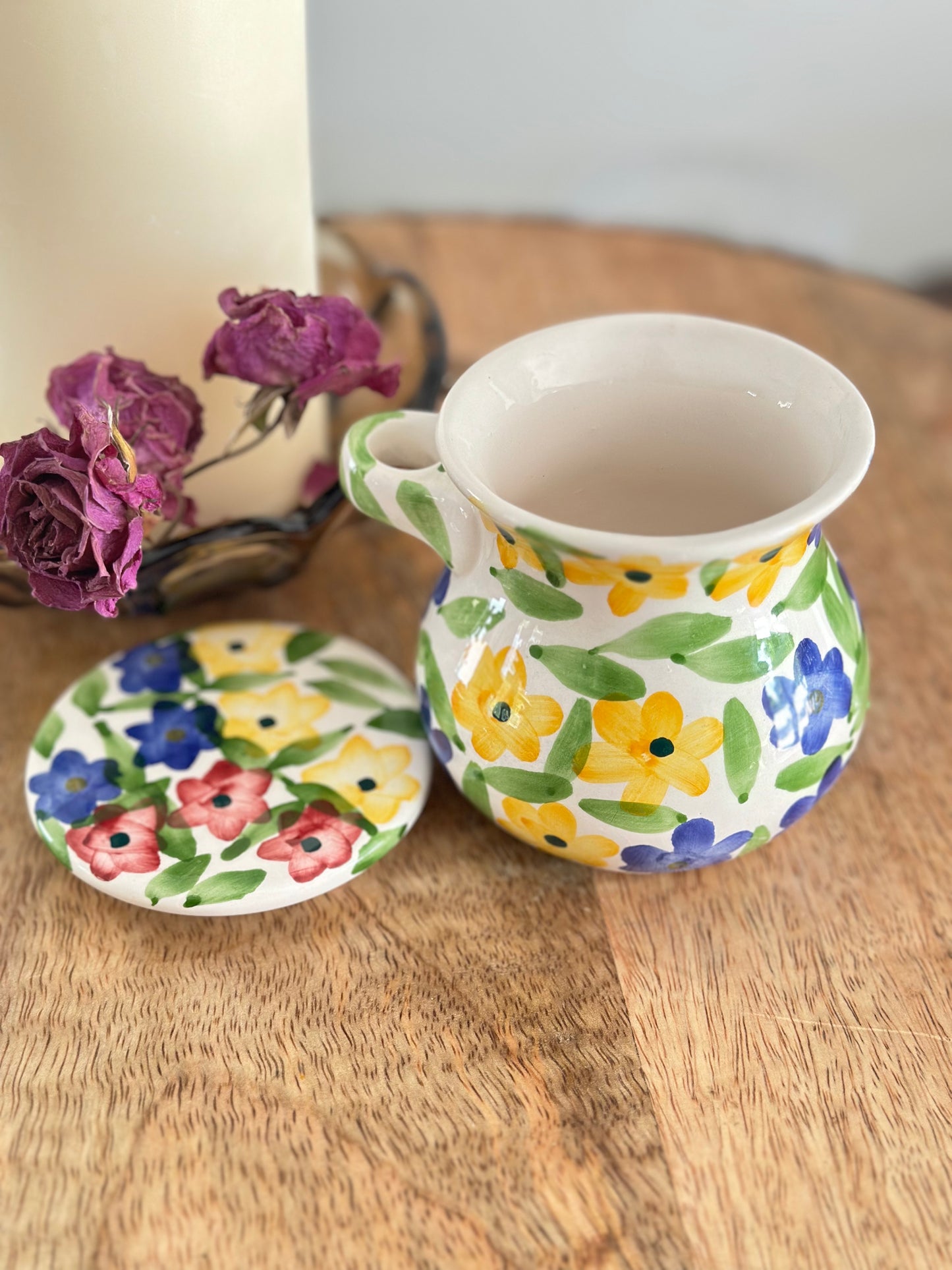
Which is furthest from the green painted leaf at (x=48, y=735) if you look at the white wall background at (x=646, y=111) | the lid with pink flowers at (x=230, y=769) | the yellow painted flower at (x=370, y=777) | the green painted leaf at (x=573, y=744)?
the white wall background at (x=646, y=111)

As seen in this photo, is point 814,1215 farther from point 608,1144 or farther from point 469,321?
point 469,321

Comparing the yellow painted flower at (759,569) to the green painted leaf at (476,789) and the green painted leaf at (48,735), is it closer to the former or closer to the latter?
the green painted leaf at (476,789)

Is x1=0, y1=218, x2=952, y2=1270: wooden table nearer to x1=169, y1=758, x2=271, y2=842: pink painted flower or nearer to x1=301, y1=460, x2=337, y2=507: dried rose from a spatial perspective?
x1=169, y1=758, x2=271, y2=842: pink painted flower

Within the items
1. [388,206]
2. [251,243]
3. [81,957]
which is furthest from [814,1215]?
[388,206]

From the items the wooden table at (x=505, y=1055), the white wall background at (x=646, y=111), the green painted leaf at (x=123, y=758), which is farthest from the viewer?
the white wall background at (x=646, y=111)

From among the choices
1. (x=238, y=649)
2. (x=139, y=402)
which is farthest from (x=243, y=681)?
(x=139, y=402)

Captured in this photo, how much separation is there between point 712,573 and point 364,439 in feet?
0.47

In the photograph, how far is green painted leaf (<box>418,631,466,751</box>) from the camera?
0.41 meters

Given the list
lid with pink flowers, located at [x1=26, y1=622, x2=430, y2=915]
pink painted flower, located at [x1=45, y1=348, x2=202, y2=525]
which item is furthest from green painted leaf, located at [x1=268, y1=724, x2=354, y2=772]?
pink painted flower, located at [x1=45, y1=348, x2=202, y2=525]

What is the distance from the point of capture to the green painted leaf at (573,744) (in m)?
0.37

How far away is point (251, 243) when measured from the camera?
461 mm

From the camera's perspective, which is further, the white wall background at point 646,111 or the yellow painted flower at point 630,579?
the white wall background at point 646,111

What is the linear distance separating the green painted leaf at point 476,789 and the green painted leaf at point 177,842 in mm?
99

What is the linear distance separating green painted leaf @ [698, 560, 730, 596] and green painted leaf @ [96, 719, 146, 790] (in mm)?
Result: 226
